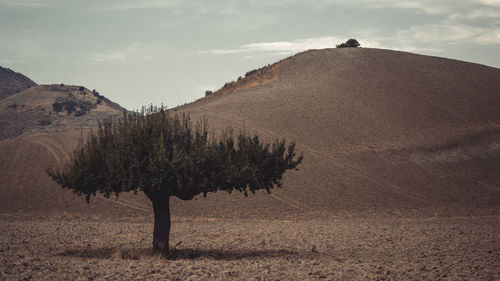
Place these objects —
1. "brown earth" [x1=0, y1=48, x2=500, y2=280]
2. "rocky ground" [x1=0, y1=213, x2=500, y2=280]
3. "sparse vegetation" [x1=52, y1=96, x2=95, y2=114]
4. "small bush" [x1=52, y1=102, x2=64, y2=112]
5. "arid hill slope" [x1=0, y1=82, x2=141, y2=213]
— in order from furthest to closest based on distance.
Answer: "small bush" [x1=52, y1=102, x2=64, y2=112], "sparse vegetation" [x1=52, y1=96, x2=95, y2=114], "arid hill slope" [x1=0, y1=82, x2=141, y2=213], "brown earth" [x1=0, y1=48, x2=500, y2=280], "rocky ground" [x1=0, y1=213, x2=500, y2=280]

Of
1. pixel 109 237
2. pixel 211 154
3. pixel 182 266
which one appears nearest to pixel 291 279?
pixel 182 266

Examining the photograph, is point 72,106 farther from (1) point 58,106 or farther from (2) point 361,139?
(2) point 361,139

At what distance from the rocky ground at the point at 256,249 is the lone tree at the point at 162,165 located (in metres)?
2.53

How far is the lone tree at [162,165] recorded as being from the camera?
1727cm

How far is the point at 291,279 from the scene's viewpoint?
555 inches

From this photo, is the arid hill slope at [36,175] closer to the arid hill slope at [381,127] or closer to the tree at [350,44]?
the arid hill slope at [381,127]

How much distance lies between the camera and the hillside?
3462cm

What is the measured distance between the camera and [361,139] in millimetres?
49156

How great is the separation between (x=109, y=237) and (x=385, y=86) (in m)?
50.0

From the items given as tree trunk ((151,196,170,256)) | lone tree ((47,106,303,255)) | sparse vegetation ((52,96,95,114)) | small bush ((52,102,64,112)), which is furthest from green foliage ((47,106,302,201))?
small bush ((52,102,64,112))

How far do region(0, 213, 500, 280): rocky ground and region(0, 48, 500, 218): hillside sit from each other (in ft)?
13.4

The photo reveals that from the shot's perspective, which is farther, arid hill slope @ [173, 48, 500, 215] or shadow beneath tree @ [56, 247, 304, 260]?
arid hill slope @ [173, 48, 500, 215]

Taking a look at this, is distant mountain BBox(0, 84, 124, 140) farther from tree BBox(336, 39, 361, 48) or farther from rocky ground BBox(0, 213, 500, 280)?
rocky ground BBox(0, 213, 500, 280)

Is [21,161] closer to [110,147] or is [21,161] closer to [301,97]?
[110,147]
